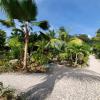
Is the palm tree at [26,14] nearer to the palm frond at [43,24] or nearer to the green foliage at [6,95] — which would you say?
the palm frond at [43,24]

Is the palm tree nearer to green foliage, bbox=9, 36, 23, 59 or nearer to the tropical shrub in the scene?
green foliage, bbox=9, 36, 23, 59

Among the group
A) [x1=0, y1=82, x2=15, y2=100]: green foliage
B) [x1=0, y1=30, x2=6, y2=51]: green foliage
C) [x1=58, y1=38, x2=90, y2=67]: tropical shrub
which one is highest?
[x1=0, y1=30, x2=6, y2=51]: green foliage

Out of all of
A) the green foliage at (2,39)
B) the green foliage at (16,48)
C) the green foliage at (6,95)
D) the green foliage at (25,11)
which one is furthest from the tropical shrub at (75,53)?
the green foliage at (6,95)

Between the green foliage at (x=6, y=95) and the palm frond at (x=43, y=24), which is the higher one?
the palm frond at (x=43, y=24)

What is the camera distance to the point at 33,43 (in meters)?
29.8

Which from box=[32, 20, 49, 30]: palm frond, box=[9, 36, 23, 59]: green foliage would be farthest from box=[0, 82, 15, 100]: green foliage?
box=[9, 36, 23, 59]: green foliage

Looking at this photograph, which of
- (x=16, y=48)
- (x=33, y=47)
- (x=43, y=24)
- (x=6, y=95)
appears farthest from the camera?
(x=33, y=47)

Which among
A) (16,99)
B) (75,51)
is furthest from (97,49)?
(16,99)

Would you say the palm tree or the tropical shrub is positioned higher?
the palm tree

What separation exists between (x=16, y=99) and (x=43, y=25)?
11924 mm

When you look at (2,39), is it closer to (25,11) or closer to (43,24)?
(43,24)

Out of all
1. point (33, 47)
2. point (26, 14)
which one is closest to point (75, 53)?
point (33, 47)

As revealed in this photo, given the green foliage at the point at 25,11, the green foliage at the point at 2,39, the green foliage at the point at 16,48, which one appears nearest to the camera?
the green foliage at the point at 25,11

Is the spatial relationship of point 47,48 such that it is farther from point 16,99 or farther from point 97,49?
point 16,99
